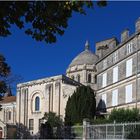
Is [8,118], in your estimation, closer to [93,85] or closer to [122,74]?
[93,85]

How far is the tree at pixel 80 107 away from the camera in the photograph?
48188 mm

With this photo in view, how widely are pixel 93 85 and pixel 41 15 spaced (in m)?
71.3

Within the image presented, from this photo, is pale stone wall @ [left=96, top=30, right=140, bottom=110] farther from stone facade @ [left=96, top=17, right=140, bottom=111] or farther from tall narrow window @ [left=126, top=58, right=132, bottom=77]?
tall narrow window @ [left=126, top=58, right=132, bottom=77]

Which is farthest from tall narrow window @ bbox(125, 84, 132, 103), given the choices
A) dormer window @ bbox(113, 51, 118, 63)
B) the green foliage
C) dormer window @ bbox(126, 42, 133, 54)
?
the green foliage

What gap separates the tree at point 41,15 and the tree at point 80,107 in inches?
1537

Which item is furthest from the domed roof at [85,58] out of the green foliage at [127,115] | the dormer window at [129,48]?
the green foliage at [127,115]

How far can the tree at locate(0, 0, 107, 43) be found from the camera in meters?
8.15

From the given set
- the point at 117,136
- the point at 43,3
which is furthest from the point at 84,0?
the point at 117,136

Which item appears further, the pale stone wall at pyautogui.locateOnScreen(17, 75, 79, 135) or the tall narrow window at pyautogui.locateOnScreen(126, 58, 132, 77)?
the pale stone wall at pyautogui.locateOnScreen(17, 75, 79, 135)

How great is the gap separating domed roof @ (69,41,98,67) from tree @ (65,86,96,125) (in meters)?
29.0

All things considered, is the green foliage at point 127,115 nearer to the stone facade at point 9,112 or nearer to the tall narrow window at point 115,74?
the tall narrow window at point 115,74

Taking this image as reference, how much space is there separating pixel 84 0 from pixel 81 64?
7159 centimetres

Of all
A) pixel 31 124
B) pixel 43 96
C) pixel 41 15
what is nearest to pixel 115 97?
pixel 43 96

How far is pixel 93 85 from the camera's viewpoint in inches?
3135
